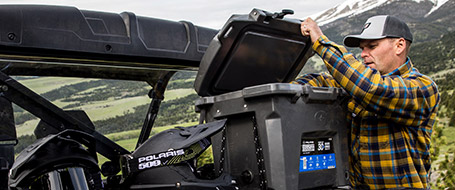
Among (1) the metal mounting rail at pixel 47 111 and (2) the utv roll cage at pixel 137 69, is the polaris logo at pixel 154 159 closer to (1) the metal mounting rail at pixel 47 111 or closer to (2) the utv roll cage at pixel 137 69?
(2) the utv roll cage at pixel 137 69

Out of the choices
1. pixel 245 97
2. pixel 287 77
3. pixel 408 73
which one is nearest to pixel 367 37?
pixel 408 73

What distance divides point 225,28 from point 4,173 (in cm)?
147

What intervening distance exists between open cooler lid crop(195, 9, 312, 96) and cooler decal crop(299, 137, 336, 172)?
643 millimetres

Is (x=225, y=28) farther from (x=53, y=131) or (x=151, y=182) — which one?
(x=53, y=131)

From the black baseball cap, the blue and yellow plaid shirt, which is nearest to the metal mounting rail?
the blue and yellow plaid shirt

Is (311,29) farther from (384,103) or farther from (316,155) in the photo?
(316,155)

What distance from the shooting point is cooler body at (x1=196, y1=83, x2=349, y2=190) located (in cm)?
228

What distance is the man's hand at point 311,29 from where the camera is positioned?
2.66 metres

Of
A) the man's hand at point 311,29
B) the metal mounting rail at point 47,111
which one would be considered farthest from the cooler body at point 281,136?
the metal mounting rail at point 47,111

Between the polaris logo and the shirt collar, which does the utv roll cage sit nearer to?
the polaris logo

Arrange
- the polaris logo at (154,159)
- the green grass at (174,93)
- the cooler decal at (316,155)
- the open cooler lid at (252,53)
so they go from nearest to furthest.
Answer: the polaris logo at (154,159) → the cooler decal at (316,155) → the open cooler lid at (252,53) → the green grass at (174,93)

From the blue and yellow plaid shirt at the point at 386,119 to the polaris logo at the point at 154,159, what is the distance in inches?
35.9

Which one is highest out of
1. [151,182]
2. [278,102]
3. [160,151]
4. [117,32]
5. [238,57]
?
[117,32]

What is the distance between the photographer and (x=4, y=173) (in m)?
2.75
